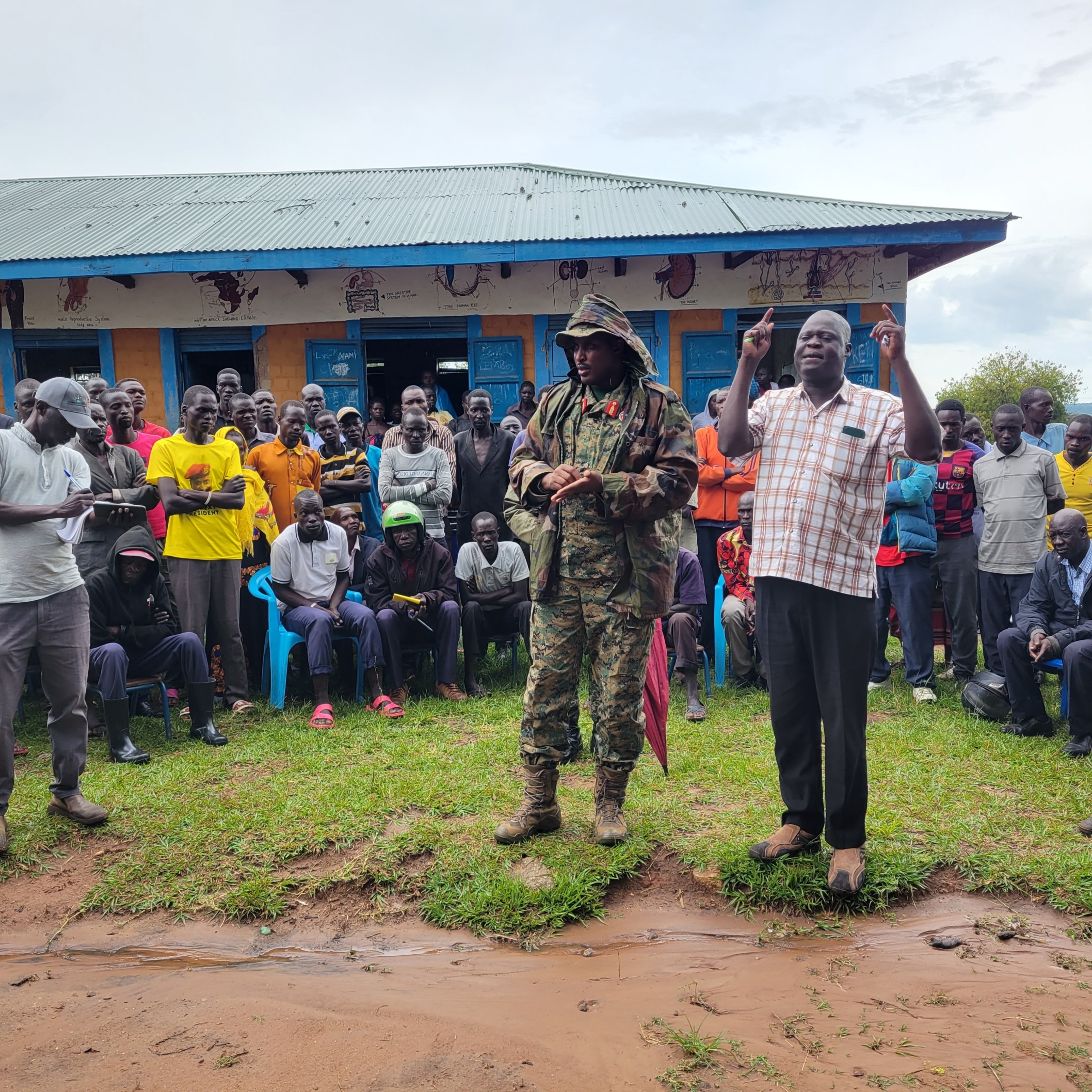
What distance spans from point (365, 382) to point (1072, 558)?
26.9 feet

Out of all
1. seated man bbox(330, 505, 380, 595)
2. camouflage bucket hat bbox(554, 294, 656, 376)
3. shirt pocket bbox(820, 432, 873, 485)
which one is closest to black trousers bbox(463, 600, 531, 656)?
seated man bbox(330, 505, 380, 595)

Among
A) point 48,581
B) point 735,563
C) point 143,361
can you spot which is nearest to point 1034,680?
point 735,563

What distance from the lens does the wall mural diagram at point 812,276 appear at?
1069cm

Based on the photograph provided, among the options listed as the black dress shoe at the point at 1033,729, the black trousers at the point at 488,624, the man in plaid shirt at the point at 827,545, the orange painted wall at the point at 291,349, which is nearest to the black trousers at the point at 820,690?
the man in plaid shirt at the point at 827,545

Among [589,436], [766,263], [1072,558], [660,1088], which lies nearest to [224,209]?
[766,263]

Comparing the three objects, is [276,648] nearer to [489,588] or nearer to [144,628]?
[144,628]

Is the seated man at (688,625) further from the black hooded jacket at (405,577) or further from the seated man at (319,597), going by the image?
the seated man at (319,597)

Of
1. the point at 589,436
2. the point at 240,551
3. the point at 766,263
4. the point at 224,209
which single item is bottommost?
the point at 240,551

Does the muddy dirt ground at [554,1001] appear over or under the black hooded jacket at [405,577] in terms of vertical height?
under

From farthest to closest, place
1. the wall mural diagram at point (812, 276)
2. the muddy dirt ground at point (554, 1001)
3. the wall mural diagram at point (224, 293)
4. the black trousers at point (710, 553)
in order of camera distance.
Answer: the wall mural diagram at point (224, 293) < the wall mural diagram at point (812, 276) < the black trousers at point (710, 553) < the muddy dirt ground at point (554, 1001)

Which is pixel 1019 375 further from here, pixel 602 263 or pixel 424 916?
pixel 424 916

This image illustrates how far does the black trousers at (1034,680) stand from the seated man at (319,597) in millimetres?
4127

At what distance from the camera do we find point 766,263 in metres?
10.8

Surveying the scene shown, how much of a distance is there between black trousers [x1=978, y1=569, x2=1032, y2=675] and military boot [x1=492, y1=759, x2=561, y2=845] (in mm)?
4022
